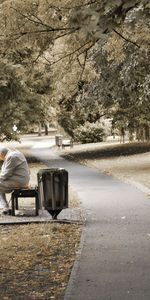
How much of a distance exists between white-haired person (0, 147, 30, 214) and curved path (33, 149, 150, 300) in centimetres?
153

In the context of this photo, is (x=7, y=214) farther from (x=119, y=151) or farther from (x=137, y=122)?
(x=137, y=122)

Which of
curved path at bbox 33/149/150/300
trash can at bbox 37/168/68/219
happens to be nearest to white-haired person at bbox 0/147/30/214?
trash can at bbox 37/168/68/219

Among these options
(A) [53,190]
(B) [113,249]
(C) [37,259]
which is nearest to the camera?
(C) [37,259]

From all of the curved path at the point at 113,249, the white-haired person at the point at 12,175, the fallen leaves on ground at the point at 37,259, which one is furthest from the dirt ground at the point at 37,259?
the white-haired person at the point at 12,175

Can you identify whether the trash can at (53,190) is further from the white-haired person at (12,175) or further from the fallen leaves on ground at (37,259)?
the white-haired person at (12,175)

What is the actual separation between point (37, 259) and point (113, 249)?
45.1 inches

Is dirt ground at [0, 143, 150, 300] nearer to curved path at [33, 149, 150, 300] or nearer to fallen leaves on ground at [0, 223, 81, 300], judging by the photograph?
fallen leaves on ground at [0, 223, 81, 300]

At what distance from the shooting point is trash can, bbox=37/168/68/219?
11031 mm

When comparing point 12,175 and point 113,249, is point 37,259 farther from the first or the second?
point 12,175

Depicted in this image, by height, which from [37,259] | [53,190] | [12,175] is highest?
[12,175]

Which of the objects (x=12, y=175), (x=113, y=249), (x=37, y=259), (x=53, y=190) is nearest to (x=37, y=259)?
(x=37, y=259)

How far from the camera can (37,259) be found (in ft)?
26.6

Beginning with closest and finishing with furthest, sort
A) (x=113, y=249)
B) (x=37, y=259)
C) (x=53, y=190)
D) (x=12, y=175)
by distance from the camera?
(x=37, y=259)
(x=113, y=249)
(x=53, y=190)
(x=12, y=175)

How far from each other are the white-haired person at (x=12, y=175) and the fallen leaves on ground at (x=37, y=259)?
5.22 feet
